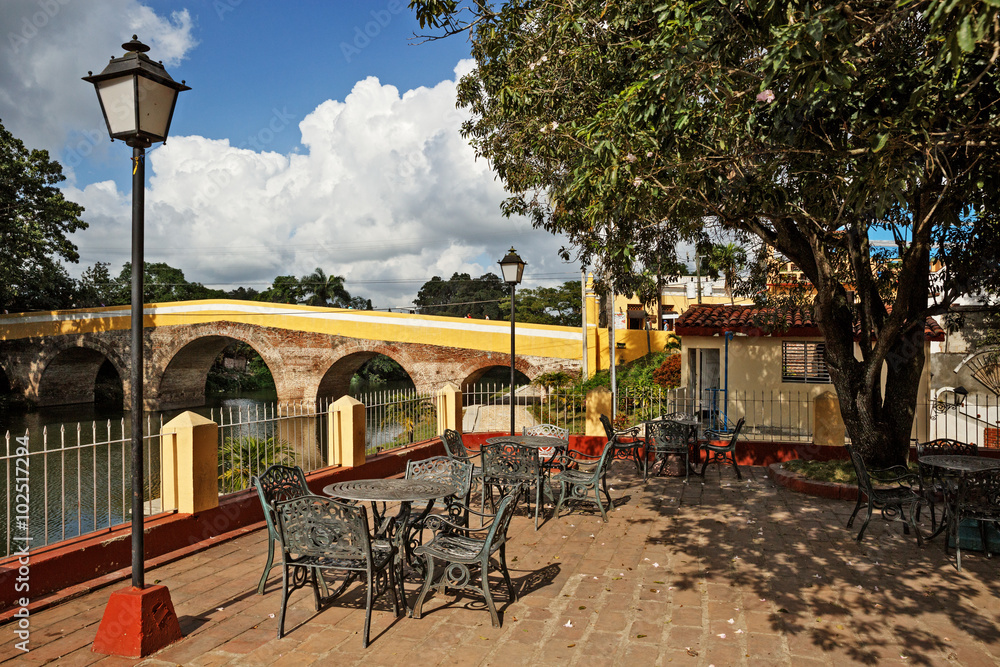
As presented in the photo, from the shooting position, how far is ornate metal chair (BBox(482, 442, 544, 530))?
614 centimetres

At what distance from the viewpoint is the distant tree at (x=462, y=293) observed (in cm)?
5281

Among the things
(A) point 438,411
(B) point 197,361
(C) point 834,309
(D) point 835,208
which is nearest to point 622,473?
(A) point 438,411

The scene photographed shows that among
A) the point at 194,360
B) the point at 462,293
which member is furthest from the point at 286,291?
the point at 194,360

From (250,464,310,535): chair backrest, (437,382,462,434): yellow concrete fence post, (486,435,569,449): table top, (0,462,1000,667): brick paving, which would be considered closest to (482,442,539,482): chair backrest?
(486,435,569,449): table top

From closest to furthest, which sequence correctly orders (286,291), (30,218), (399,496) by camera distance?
(399,496) < (30,218) < (286,291)

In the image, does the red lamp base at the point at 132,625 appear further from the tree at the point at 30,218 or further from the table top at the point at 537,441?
the tree at the point at 30,218

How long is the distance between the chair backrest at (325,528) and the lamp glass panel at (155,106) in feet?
7.01

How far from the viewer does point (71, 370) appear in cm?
3095

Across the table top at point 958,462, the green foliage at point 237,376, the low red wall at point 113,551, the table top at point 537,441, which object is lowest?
the green foliage at point 237,376

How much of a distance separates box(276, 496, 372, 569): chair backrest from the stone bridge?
1600cm

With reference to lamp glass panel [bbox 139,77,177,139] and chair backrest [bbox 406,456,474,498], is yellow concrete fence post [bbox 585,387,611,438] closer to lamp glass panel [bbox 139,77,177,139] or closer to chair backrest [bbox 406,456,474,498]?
chair backrest [bbox 406,456,474,498]


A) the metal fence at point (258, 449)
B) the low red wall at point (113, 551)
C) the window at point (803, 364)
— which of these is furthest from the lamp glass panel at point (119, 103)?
the window at point (803, 364)

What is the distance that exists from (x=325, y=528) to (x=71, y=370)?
111 feet

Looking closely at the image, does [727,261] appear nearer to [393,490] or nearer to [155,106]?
[393,490]
